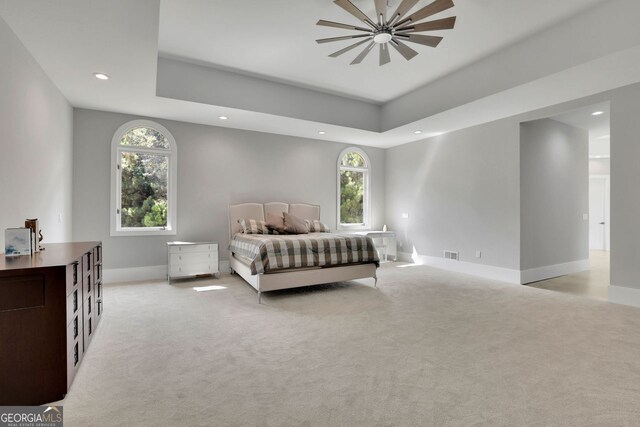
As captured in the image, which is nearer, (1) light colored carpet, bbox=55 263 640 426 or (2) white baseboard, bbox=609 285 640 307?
(1) light colored carpet, bbox=55 263 640 426

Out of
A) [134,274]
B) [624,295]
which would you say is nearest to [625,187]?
[624,295]

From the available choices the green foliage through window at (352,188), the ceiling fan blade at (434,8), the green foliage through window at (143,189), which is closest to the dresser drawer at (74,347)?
the green foliage through window at (143,189)

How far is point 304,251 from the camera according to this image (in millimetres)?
4164

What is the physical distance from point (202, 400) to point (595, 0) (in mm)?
4660

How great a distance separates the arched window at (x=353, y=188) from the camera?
7.07 metres

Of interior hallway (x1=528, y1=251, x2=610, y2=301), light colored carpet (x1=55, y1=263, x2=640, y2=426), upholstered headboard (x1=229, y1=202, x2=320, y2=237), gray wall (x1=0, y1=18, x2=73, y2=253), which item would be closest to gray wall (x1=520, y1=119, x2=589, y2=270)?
interior hallway (x1=528, y1=251, x2=610, y2=301)

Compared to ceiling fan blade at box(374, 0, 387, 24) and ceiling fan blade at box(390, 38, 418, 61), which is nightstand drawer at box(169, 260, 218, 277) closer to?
ceiling fan blade at box(390, 38, 418, 61)

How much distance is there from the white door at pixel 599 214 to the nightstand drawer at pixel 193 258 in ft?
32.8

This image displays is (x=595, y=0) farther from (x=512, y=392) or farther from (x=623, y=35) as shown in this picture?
(x=512, y=392)

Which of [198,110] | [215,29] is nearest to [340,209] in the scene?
[198,110]

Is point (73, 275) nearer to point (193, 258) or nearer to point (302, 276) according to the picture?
point (302, 276)

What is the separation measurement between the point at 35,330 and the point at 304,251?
276 centimetres

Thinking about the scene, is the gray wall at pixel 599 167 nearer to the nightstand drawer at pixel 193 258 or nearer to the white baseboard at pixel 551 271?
the white baseboard at pixel 551 271

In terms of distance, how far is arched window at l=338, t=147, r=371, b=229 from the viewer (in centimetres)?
707
